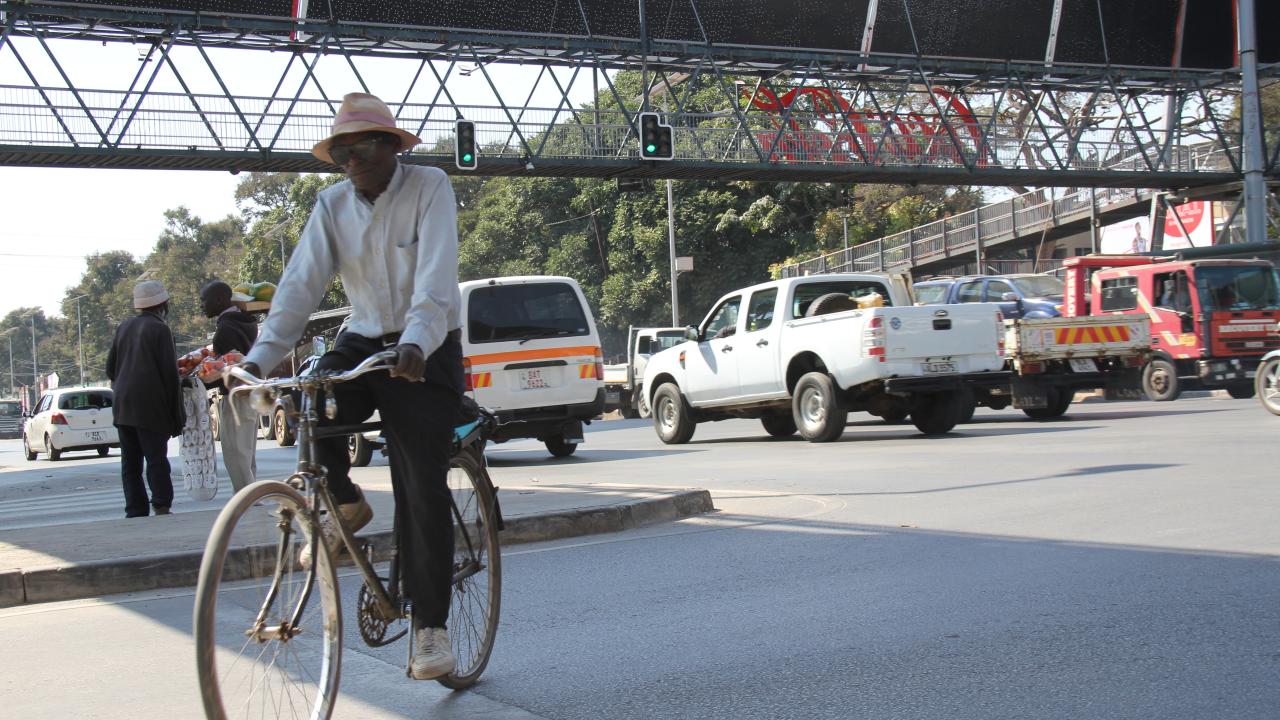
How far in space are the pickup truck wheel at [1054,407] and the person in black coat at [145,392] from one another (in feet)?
40.6

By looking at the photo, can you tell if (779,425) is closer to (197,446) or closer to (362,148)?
(197,446)

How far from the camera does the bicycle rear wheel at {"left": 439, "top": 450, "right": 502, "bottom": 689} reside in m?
4.36

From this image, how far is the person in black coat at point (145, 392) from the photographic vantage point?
371 inches

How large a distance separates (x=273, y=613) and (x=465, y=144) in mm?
23346

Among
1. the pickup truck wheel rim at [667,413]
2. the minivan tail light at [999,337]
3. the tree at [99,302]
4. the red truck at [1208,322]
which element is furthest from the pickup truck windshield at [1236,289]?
the tree at [99,302]

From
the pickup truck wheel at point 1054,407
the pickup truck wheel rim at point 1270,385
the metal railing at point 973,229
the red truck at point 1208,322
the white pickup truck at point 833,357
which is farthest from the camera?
the metal railing at point 973,229

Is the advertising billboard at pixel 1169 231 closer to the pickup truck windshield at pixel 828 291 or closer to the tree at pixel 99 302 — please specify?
the pickup truck windshield at pixel 828 291

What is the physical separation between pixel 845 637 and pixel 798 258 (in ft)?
145

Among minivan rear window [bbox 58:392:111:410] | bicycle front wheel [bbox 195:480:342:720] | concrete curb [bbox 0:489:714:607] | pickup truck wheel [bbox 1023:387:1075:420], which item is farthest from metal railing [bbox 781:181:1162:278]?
bicycle front wheel [bbox 195:480:342:720]

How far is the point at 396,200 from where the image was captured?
418 centimetres

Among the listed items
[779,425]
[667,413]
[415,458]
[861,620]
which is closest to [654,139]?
[667,413]

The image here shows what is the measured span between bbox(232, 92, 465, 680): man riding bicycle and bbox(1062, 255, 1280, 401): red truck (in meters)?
18.8

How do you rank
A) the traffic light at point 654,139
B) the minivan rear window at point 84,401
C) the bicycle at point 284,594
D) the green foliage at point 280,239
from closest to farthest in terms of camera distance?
the bicycle at point 284,594
the traffic light at point 654,139
the minivan rear window at point 84,401
the green foliage at point 280,239

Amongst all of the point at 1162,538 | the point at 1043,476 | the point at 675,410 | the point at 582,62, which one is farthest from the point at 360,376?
the point at 582,62
